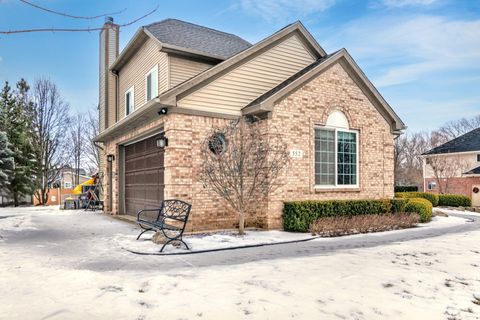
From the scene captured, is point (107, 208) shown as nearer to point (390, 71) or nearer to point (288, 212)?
point (288, 212)

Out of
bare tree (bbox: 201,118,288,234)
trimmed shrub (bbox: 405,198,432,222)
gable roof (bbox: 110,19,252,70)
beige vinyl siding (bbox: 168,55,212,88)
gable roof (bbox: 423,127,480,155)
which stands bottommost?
trimmed shrub (bbox: 405,198,432,222)

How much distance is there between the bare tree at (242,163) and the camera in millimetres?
9125

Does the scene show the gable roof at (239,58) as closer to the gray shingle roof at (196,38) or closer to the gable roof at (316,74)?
the gable roof at (316,74)

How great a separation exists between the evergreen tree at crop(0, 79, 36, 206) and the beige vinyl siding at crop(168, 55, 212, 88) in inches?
740

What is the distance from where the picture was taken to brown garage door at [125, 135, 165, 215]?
11094 millimetres

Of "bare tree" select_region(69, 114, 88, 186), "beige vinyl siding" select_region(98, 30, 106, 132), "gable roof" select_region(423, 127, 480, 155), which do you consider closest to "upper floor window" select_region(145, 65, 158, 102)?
"beige vinyl siding" select_region(98, 30, 106, 132)

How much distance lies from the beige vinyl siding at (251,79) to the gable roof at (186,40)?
1.53 m

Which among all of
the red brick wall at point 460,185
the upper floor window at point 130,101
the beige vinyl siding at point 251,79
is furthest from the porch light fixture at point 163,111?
the red brick wall at point 460,185

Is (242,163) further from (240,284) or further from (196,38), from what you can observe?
(196,38)

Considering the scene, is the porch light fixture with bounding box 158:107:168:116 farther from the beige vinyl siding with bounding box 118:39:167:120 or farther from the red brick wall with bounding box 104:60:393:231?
the beige vinyl siding with bounding box 118:39:167:120

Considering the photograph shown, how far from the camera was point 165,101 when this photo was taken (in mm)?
8922

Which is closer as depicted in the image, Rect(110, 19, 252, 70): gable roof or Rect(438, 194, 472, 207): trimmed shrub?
Rect(110, 19, 252, 70): gable roof

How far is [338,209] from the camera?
10555 millimetres

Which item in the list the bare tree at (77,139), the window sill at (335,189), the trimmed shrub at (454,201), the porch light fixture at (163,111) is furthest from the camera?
the bare tree at (77,139)
